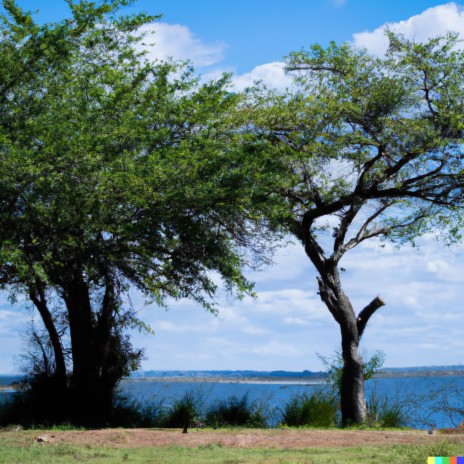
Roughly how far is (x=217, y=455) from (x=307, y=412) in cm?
685

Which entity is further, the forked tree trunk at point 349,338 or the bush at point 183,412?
the forked tree trunk at point 349,338

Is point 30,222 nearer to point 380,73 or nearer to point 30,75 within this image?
point 30,75

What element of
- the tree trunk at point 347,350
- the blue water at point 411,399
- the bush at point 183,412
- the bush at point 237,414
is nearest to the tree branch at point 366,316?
the tree trunk at point 347,350

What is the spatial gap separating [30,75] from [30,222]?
3.76 metres

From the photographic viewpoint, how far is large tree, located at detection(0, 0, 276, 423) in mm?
14836

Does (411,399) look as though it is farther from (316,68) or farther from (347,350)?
(316,68)

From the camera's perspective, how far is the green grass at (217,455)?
9.56m

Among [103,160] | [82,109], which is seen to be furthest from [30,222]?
[82,109]

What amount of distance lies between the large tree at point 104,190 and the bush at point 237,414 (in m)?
2.74

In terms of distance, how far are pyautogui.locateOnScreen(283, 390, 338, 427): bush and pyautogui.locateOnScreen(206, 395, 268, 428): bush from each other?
0.60 m

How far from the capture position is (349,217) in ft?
62.6

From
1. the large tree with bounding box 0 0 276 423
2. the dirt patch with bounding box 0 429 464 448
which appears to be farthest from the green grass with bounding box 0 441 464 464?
the large tree with bounding box 0 0 276 423

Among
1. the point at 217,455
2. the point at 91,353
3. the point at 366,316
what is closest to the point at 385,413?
the point at 366,316

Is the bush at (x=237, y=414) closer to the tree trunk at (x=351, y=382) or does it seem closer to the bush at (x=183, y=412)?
the bush at (x=183, y=412)
